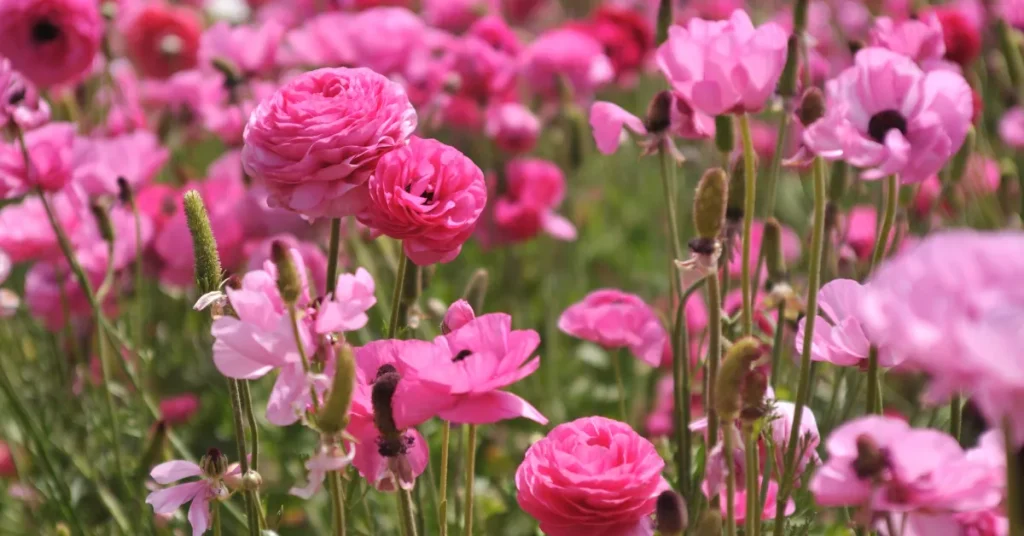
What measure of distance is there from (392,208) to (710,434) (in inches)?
10.4

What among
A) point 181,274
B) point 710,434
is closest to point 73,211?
point 181,274

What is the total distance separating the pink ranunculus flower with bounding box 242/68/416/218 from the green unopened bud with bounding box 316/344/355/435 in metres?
0.21

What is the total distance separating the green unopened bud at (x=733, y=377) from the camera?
576mm

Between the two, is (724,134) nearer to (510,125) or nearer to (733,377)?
(733,377)

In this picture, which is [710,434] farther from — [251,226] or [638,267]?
[638,267]

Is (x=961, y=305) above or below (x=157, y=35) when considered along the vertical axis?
above

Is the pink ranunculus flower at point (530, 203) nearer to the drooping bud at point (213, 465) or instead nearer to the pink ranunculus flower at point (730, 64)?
the pink ranunculus flower at point (730, 64)

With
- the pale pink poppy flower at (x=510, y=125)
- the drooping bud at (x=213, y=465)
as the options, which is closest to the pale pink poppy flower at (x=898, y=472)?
the drooping bud at (x=213, y=465)

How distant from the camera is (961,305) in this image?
1.33 ft

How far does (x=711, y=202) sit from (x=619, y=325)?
0.35 m

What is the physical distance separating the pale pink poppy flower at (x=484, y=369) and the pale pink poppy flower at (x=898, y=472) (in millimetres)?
189

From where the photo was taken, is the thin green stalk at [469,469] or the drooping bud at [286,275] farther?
the thin green stalk at [469,469]

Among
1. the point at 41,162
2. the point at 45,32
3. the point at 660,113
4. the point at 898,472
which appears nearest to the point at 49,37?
the point at 45,32

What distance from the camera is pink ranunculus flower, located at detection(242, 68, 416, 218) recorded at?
0.71m
